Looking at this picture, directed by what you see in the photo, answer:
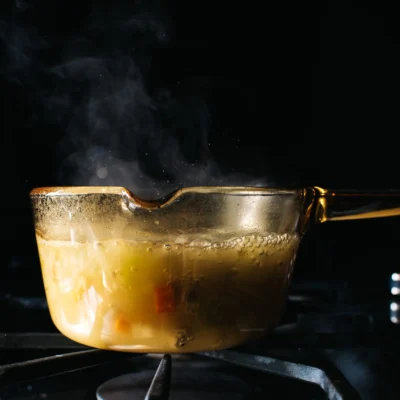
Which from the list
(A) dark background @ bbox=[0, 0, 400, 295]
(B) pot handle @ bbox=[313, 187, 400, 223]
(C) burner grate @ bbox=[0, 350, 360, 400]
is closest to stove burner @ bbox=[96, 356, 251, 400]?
(C) burner grate @ bbox=[0, 350, 360, 400]

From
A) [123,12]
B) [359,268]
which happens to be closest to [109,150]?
[123,12]

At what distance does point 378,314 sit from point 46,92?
659mm

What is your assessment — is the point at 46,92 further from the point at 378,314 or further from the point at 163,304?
the point at 378,314

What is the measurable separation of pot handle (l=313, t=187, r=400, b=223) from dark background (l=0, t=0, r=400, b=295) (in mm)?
296

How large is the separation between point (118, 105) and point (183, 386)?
19.3 inches

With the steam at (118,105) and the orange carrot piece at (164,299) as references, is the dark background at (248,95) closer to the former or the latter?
the steam at (118,105)

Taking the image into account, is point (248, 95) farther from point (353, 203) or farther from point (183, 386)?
point (183, 386)

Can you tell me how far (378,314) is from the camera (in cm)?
72

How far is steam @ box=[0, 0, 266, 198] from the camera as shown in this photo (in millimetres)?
807

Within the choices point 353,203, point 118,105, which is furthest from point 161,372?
point 118,105

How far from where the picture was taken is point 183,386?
1.78 ft

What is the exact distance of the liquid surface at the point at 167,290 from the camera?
17.6 inches

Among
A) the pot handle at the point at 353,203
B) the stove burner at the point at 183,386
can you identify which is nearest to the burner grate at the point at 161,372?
the stove burner at the point at 183,386

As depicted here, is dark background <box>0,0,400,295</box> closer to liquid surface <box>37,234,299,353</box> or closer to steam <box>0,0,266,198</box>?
steam <box>0,0,266,198</box>
